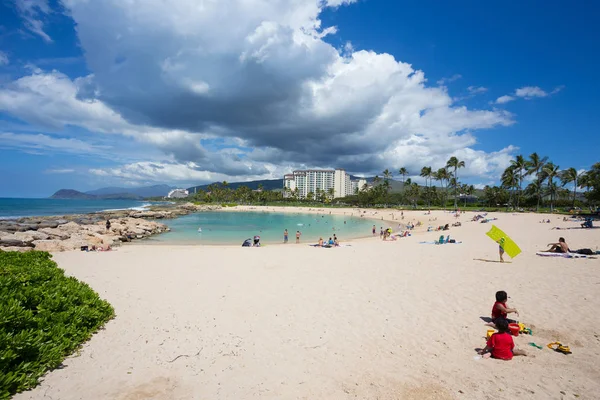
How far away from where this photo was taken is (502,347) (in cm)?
553

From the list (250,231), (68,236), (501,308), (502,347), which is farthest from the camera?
(250,231)

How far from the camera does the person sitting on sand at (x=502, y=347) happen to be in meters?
5.51

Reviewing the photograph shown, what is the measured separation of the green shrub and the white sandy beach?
11.5 inches

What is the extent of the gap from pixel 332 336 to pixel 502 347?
3.35 m

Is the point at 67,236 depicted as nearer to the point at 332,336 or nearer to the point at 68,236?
the point at 68,236

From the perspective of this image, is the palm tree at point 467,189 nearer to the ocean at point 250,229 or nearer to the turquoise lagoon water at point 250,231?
the ocean at point 250,229

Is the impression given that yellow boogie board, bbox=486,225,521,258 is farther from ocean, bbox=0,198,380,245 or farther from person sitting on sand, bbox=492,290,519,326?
ocean, bbox=0,198,380,245

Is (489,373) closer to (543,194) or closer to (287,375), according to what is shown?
(287,375)

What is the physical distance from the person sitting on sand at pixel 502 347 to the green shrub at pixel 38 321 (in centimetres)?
786

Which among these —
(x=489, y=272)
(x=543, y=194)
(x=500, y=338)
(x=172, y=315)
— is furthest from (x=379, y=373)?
(x=543, y=194)

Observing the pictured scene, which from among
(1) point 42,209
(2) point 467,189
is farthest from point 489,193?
(1) point 42,209

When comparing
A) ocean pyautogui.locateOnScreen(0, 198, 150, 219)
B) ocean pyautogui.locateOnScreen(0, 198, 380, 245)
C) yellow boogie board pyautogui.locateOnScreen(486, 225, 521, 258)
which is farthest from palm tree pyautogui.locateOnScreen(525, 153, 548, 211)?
ocean pyautogui.locateOnScreen(0, 198, 150, 219)

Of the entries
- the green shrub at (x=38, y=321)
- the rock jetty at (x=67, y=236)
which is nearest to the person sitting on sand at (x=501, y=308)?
the green shrub at (x=38, y=321)

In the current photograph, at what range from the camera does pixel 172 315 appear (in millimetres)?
Result: 7656
